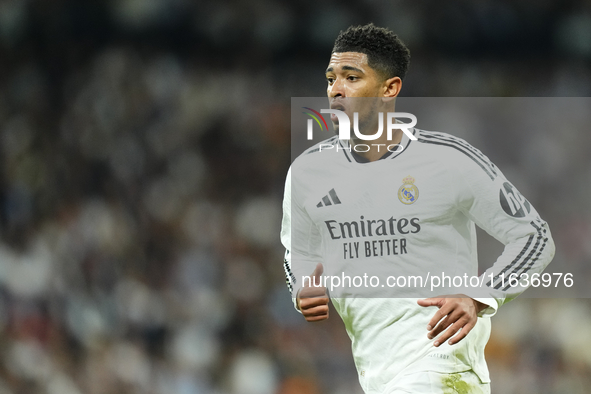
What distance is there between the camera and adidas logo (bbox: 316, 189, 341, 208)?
283 cm

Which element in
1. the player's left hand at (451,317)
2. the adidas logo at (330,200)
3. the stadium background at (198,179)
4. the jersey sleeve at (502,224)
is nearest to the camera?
the player's left hand at (451,317)

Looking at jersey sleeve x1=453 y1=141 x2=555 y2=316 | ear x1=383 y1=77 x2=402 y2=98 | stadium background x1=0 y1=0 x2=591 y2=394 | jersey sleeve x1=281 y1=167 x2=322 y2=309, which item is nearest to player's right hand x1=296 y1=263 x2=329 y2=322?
jersey sleeve x1=281 y1=167 x2=322 y2=309

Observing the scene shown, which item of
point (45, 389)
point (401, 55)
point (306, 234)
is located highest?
point (401, 55)

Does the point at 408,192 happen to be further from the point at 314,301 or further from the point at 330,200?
the point at 314,301

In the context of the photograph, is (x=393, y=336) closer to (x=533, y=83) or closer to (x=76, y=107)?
(x=533, y=83)

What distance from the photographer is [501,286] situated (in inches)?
95.5

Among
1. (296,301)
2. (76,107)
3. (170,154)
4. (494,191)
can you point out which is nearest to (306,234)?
(296,301)

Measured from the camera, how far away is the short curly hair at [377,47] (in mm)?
2897

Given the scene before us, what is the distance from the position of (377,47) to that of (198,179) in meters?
3.46

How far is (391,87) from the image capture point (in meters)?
2.95

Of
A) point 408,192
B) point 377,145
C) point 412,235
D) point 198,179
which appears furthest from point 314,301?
point 198,179

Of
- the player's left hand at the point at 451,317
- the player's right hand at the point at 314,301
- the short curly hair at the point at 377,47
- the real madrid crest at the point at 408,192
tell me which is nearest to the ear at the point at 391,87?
the short curly hair at the point at 377,47

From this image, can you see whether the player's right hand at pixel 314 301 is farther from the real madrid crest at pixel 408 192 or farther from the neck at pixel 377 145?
the neck at pixel 377 145

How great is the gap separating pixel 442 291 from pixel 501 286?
0.24 metres
